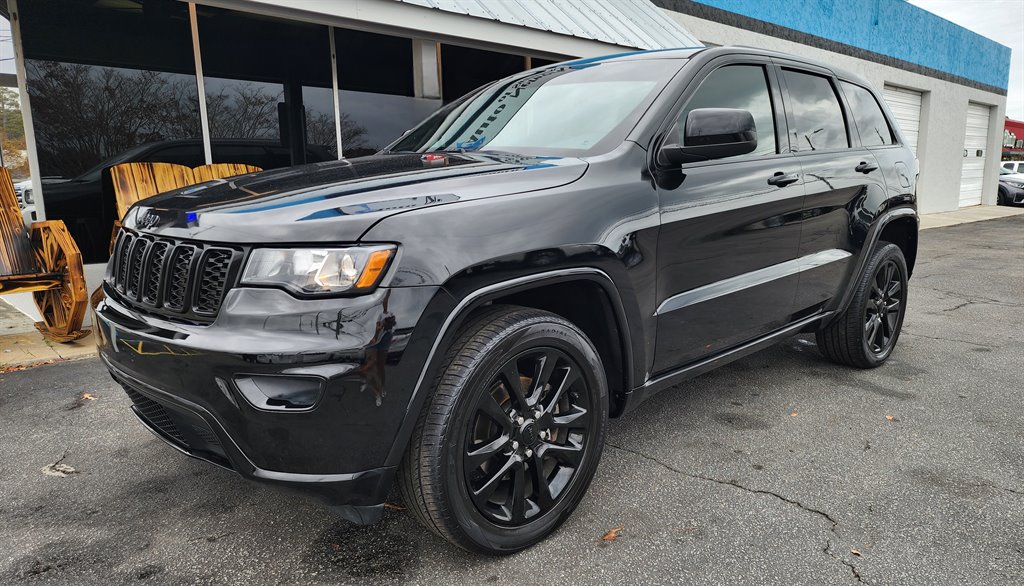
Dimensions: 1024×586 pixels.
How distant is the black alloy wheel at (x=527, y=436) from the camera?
7.07ft

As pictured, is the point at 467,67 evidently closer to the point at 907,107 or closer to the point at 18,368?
the point at 18,368

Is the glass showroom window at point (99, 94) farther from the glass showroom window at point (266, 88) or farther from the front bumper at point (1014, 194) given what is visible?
the front bumper at point (1014, 194)

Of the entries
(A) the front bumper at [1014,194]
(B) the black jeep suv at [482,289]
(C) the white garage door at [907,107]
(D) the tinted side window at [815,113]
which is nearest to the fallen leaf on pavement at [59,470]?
(B) the black jeep suv at [482,289]

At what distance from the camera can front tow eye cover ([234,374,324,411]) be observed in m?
1.79

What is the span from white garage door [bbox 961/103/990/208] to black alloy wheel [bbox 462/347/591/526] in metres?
23.8

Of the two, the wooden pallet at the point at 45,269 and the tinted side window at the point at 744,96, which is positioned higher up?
the tinted side window at the point at 744,96

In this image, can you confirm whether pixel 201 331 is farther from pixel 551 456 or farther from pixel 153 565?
pixel 551 456

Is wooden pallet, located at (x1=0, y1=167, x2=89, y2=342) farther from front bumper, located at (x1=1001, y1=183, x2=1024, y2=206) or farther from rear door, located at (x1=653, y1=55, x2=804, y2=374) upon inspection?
front bumper, located at (x1=1001, y1=183, x2=1024, y2=206)

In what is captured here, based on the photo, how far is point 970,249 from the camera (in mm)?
11203

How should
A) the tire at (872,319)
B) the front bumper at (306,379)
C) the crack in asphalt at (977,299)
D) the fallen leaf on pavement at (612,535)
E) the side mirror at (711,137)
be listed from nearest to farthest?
the front bumper at (306,379) < the fallen leaf on pavement at (612,535) < the side mirror at (711,137) < the tire at (872,319) < the crack in asphalt at (977,299)

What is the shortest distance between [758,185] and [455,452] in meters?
1.94

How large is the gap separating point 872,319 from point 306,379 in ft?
12.0

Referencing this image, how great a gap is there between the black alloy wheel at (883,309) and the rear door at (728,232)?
3.49 ft

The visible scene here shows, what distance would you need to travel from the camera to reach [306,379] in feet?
5.85
